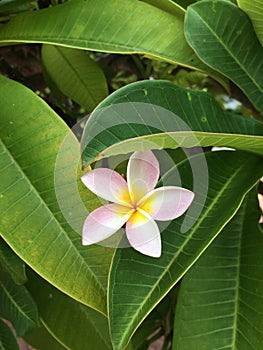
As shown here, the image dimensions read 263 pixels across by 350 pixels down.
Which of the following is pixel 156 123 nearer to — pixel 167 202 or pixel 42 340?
pixel 167 202

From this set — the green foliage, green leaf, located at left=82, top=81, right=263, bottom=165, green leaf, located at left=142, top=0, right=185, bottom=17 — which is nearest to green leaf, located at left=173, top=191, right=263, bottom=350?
the green foliage

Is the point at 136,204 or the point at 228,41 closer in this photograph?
the point at 136,204

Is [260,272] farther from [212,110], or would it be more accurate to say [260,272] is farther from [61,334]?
[61,334]

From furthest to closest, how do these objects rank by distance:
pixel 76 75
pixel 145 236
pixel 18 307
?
1. pixel 76 75
2. pixel 18 307
3. pixel 145 236

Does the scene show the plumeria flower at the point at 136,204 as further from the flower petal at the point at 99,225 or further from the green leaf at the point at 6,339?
the green leaf at the point at 6,339

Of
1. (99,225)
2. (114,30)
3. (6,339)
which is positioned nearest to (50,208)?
(99,225)

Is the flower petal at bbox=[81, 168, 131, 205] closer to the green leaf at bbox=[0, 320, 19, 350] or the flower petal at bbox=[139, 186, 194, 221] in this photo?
the flower petal at bbox=[139, 186, 194, 221]

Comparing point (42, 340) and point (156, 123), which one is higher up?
point (156, 123)


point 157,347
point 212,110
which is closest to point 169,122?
point 212,110
